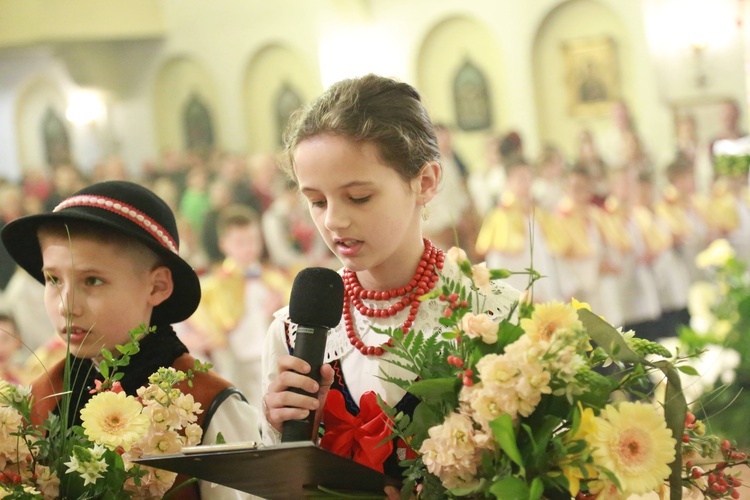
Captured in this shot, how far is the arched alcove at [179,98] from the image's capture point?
9.52 meters

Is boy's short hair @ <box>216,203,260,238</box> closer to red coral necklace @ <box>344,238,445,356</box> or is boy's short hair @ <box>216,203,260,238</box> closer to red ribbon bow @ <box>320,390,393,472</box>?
red coral necklace @ <box>344,238,445,356</box>

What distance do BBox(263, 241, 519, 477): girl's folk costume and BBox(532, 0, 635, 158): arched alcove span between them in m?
7.58

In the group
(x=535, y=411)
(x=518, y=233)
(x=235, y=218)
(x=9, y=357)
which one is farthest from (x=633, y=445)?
(x=235, y=218)

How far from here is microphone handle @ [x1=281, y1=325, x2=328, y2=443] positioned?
1.57 meters

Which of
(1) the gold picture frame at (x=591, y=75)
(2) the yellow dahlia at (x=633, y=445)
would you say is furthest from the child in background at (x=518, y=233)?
(2) the yellow dahlia at (x=633, y=445)

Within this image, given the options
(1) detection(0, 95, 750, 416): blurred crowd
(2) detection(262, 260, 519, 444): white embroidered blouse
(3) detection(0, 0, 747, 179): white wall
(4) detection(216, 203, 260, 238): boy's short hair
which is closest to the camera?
(2) detection(262, 260, 519, 444): white embroidered blouse

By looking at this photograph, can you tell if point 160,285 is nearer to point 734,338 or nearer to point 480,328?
point 480,328

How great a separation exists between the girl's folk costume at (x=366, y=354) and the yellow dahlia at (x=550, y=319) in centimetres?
34

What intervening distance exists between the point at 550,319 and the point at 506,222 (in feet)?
23.1

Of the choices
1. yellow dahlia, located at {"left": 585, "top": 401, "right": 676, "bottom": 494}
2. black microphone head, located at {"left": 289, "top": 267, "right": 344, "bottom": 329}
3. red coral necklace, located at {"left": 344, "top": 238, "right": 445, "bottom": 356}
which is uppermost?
black microphone head, located at {"left": 289, "top": 267, "right": 344, "bottom": 329}

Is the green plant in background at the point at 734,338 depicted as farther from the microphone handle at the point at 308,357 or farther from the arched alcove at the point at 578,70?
the arched alcove at the point at 578,70

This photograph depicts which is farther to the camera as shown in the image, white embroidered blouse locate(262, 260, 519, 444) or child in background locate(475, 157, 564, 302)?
child in background locate(475, 157, 564, 302)

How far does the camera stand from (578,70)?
9.50 metres

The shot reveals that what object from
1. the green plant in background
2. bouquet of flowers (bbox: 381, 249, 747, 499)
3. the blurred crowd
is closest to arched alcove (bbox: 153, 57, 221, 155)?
the blurred crowd
